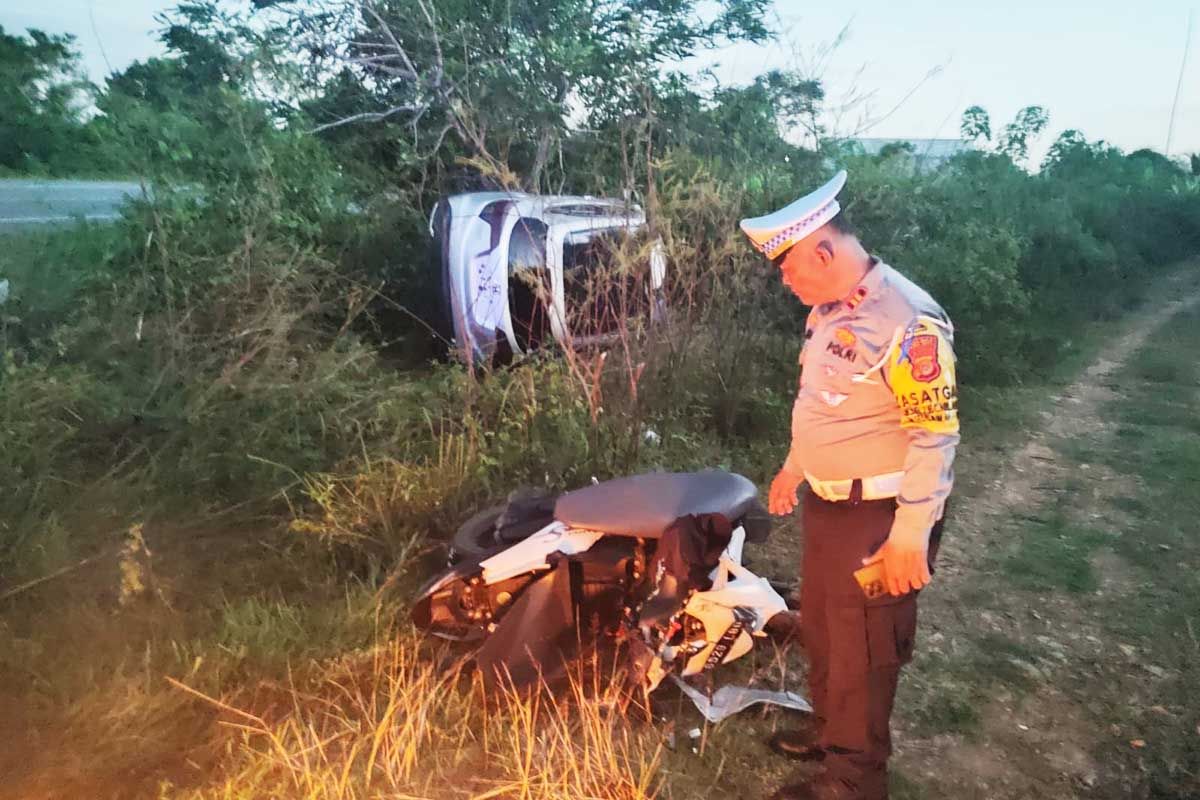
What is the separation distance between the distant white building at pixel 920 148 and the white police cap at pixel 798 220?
16.5 ft

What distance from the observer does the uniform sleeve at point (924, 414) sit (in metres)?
1.87

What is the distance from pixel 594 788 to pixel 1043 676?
6.45 feet

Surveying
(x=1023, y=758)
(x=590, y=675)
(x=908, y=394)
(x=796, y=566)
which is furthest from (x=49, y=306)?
(x=1023, y=758)

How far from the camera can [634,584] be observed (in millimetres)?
2717

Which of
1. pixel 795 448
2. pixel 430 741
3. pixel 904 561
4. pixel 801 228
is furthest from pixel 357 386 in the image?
pixel 904 561

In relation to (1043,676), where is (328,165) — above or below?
above

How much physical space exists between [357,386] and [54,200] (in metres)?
9.27

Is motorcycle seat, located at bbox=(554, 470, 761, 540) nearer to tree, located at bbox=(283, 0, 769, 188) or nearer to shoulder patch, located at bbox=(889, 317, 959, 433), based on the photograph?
shoulder patch, located at bbox=(889, 317, 959, 433)

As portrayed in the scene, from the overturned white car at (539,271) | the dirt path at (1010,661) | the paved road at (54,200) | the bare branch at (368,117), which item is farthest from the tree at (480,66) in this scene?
the dirt path at (1010,661)

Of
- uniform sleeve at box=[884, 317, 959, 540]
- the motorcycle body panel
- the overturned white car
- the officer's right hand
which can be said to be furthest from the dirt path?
the overturned white car

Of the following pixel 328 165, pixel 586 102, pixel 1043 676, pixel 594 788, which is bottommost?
pixel 1043 676

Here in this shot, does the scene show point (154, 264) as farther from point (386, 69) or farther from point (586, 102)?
point (586, 102)

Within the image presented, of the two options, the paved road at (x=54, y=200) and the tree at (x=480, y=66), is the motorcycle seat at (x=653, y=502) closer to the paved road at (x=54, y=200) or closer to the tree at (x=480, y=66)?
the tree at (x=480, y=66)

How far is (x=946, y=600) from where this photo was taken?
385cm
